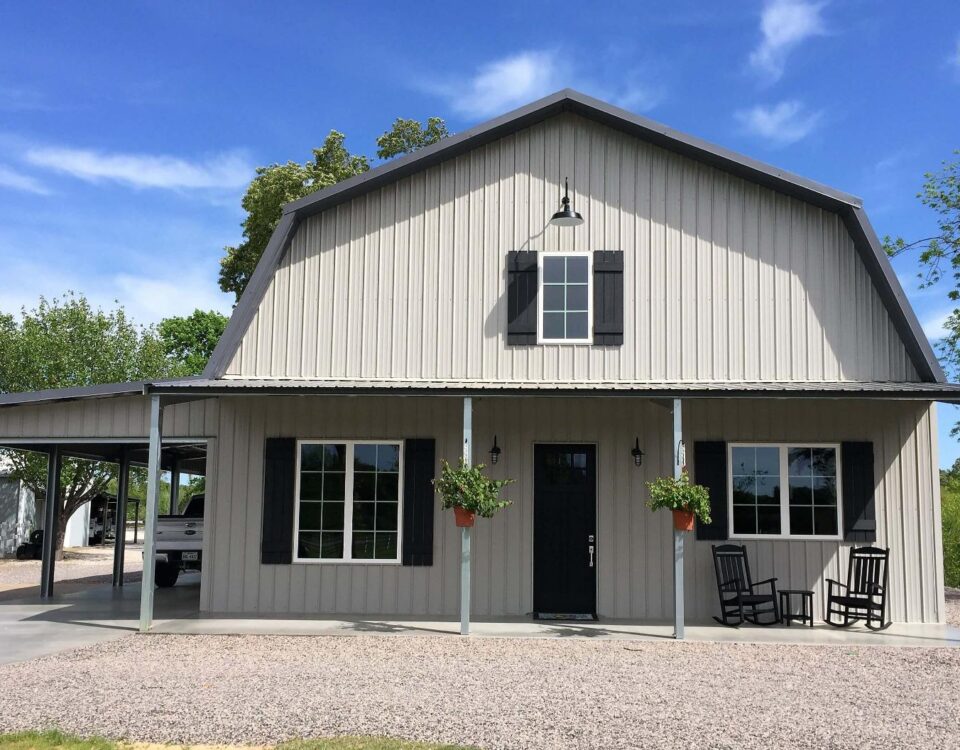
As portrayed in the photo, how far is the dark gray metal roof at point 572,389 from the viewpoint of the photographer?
9547mm

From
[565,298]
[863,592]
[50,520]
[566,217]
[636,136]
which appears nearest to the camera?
[863,592]

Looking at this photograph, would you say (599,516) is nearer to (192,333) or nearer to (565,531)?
(565,531)

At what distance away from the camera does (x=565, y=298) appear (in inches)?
442

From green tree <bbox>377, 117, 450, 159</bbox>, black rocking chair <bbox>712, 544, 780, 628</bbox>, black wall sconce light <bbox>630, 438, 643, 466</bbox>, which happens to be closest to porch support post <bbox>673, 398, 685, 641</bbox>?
black rocking chair <bbox>712, 544, 780, 628</bbox>

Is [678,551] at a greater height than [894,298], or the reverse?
[894,298]

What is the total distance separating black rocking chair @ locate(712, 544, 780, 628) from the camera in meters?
10.1

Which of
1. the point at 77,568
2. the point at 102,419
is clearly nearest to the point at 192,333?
the point at 77,568

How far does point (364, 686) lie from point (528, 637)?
2814 mm

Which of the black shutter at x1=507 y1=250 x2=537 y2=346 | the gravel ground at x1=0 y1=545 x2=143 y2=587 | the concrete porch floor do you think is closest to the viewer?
the concrete porch floor

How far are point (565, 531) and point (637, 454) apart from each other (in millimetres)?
1246

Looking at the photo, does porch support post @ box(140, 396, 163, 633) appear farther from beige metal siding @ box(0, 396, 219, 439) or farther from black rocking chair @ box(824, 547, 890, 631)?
black rocking chair @ box(824, 547, 890, 631)

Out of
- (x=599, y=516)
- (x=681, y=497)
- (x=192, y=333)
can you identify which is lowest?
(x=599, y=516)

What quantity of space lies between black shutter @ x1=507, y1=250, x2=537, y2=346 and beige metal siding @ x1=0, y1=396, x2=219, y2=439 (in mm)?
3746

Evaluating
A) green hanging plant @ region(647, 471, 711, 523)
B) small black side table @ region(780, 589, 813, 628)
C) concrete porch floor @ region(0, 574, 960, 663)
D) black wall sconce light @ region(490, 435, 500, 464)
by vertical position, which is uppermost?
black wall sconce light @ region(490, 435, 500, 464)
